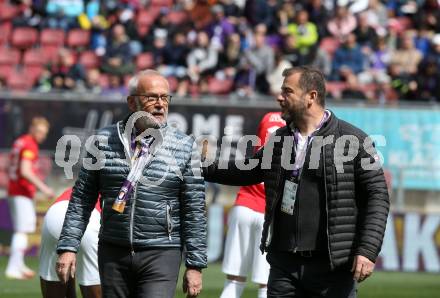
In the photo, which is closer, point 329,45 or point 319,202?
point 319,202

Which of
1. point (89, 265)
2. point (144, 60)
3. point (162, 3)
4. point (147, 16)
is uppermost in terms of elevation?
point (162, 3)

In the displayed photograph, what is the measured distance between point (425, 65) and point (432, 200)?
3158 millimetres

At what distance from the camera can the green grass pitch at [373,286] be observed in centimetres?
1306

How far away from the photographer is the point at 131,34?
2314 centimetres

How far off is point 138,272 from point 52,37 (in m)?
17.8

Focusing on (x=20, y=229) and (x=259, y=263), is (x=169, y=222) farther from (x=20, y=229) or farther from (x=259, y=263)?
(x=20, y=229)

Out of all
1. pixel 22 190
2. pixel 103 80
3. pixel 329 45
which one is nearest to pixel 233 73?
pixel 329 45

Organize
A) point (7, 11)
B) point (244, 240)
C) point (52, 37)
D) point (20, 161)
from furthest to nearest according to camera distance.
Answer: point (7, 11)
point (52, 37)
point (20, 161)
point (244, 240)

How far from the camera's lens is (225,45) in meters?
21.8

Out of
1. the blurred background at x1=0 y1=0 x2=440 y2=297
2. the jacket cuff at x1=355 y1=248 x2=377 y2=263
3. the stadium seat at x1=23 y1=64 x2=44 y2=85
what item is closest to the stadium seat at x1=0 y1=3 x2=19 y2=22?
the blurred background at x1=0 y1=0 x2=440 y2=297

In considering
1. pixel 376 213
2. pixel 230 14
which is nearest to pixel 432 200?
pixel 230 14

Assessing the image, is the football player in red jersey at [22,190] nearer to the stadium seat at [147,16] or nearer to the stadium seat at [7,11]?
the stadium seat at [147,16]

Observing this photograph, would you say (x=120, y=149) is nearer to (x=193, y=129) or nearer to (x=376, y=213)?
(x=376, y=213)

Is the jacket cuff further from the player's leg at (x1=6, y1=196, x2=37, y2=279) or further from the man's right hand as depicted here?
the player's leg at (x1=6, y1=196, x2=37, y2=279)
